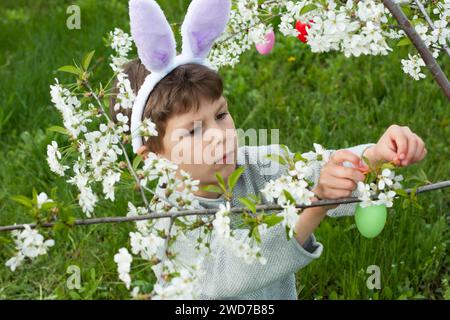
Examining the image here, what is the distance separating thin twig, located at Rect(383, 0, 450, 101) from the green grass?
3.27ft

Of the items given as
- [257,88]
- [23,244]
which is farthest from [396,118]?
[23,244]

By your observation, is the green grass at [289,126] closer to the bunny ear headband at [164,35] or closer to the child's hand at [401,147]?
the bunny ear headband at [164,35]

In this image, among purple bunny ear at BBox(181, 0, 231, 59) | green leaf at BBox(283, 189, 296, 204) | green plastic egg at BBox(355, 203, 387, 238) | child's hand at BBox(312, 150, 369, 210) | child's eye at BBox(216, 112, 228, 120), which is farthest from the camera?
child's eye at BBox(216, 112, 228, 120)

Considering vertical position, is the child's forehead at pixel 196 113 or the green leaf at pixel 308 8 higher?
the green leaf at pixel 308 8

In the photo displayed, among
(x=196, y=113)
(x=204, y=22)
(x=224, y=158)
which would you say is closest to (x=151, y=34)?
(x=204, y=22)

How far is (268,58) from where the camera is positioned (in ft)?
14.1

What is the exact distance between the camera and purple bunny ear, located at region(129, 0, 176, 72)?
189 cm

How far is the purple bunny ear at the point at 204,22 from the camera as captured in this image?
1.99 meters

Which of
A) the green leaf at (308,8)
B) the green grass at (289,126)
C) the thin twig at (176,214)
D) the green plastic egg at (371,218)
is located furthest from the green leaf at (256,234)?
the green grass at (289,126)

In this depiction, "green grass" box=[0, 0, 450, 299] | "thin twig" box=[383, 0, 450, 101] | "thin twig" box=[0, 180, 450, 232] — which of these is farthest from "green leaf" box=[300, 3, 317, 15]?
"green grass" box=[0, 0, 450, 299]

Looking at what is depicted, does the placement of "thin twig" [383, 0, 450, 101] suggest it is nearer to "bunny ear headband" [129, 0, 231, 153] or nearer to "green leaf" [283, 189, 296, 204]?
"green leaf" [283, 189, 296, 204]

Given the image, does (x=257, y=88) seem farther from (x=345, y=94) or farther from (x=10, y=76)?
(x=10, y=76)
